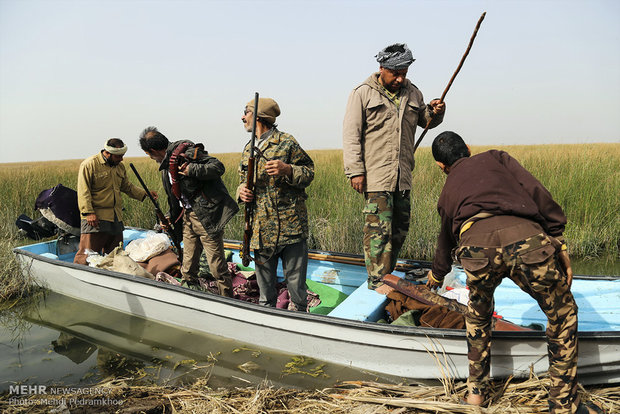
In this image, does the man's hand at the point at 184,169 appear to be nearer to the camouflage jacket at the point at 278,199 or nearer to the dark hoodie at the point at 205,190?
the dark hoodie at the point at 205,190

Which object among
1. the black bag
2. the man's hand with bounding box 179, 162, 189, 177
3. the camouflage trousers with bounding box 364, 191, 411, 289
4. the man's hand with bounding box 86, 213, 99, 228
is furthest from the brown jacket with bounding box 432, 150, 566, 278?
the black bag

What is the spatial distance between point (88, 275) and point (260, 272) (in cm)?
224

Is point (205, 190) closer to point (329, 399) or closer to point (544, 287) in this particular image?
point (329, 399)

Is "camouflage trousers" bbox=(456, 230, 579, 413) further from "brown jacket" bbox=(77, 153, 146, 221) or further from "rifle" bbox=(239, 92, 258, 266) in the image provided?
"brown jacket" bbox=(77, 153, 146, 221)

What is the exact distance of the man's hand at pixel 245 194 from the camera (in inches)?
129

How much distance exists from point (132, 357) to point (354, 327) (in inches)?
84.7

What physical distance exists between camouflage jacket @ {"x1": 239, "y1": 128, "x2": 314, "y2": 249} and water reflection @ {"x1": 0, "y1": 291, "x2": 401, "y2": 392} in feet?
3.29

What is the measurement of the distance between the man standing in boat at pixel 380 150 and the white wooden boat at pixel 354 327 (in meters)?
0.48

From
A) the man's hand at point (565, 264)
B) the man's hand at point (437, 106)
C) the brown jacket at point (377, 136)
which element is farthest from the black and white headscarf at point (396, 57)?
the man's hand at point (565, 264)

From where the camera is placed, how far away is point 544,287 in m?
2.08

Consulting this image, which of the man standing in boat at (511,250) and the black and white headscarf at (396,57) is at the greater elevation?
the black and white headscarf at (396,57)

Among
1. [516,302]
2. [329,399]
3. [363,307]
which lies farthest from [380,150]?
[329,399]

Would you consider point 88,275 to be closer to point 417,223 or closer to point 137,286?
point 137,286

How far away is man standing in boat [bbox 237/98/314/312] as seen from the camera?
10.7 ft
